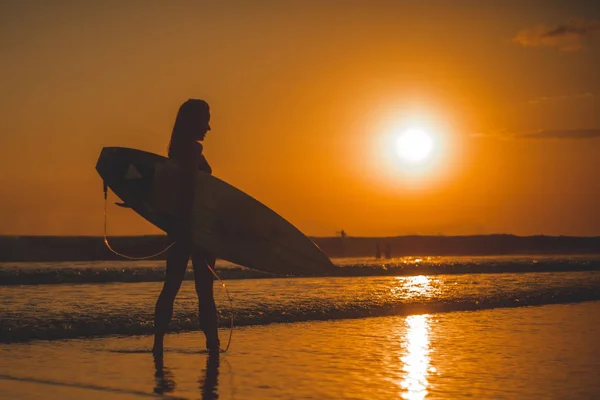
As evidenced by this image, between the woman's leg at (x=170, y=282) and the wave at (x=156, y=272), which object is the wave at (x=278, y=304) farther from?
the wave at (x=156, y=272)

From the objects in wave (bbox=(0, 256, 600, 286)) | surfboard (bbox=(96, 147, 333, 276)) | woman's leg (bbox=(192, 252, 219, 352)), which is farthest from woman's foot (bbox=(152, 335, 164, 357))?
wave (bbox=(0, 256, 600, 286))

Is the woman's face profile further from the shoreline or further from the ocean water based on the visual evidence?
the shoreline

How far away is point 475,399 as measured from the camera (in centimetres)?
580

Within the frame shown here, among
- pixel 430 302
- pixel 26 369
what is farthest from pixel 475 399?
pixel 430 302

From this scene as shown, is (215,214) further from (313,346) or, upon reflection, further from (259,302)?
(259,302)

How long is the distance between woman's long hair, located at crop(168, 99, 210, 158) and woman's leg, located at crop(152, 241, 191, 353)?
914 millimetres

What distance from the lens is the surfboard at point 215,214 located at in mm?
8086

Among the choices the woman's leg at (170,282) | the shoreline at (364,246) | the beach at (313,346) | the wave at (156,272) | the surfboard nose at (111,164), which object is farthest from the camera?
the shoreline at (364,246)

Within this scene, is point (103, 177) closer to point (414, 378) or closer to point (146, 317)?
point (146, 317)

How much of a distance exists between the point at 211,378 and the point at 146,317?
14.8 ft

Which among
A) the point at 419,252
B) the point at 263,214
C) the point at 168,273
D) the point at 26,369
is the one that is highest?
the point at 419,252

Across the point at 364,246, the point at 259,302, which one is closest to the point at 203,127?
the point at 259,302

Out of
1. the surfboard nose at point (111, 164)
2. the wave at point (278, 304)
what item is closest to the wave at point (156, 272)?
the wave at point (278, 304)

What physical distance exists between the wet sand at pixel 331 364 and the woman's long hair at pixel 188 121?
→ 1.96m
